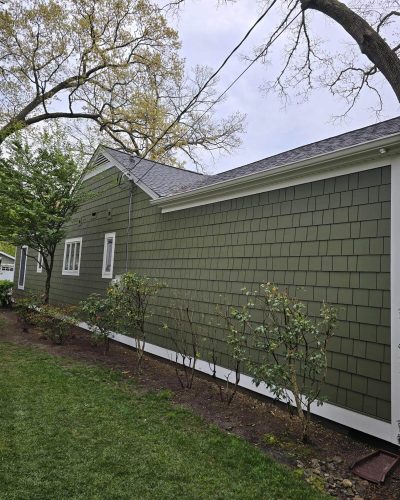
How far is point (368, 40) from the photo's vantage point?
5305 millimetres

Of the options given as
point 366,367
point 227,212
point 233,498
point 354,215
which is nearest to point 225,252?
point 227,212

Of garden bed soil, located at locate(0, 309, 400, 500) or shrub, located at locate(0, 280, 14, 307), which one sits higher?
shrub, located at locate(0, 280, 14, 307)

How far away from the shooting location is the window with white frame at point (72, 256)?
37.9 ft

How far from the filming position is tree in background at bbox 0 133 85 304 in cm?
923

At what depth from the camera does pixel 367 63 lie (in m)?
7.62

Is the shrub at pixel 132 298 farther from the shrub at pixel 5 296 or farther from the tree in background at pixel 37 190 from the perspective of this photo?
the shrub at pixel 5 296

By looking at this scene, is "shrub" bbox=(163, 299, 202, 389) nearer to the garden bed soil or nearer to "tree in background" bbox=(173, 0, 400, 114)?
the garden bed soil

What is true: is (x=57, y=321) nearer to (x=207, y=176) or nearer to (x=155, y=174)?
(x=155, y=174)

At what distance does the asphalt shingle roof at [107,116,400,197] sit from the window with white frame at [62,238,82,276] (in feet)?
10.3

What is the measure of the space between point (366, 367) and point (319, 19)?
6340 mm

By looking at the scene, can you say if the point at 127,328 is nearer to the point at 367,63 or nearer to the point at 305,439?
the point at 305,439

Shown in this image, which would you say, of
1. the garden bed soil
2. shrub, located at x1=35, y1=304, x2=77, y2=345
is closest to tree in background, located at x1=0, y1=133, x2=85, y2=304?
shrub, located at x1=35, y1=304, x2=77, y2=345

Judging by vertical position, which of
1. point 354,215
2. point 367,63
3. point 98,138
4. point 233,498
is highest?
point 98,138

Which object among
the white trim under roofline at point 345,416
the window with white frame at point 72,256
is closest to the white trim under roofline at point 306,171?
the white trim under roofline at point 345,416
